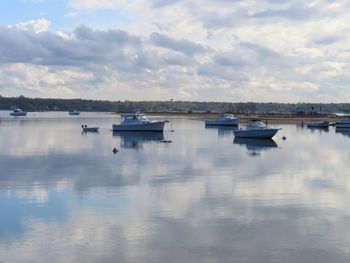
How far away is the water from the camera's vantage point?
14.7m

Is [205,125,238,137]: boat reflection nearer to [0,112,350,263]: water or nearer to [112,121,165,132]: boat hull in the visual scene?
[112,121,165,132]: boat hull

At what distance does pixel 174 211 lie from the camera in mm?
20109

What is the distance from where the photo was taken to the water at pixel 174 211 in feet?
48.2

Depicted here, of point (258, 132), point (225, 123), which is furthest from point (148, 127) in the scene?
point (225, 123)

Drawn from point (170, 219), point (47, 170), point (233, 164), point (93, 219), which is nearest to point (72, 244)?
point (93, 219)

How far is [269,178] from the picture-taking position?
97.1 feet

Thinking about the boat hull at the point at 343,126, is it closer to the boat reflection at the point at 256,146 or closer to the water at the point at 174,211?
the boat reflection at the point at 256,146

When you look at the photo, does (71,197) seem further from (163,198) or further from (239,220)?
(239,220)

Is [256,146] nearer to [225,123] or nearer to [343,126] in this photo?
[343,126]

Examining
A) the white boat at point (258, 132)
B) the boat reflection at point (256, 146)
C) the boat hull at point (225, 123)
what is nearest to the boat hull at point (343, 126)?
the boat hull at point (225, 123)

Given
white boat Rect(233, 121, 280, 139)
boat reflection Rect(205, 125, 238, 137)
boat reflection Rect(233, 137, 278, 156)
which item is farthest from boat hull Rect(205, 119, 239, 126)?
boat reflection Rect(233, 137, 278, 156)

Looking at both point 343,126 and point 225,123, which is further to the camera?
point 225,123

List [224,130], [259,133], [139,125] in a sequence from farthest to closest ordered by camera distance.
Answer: [224,130]
[139,125]
[259,133]

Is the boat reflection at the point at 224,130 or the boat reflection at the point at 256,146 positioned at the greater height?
the boat reflection at the point at 256,146
